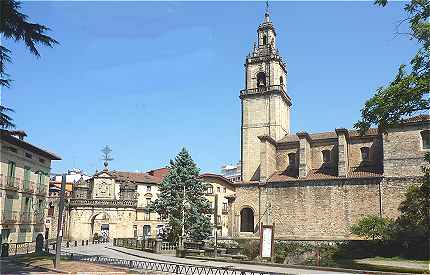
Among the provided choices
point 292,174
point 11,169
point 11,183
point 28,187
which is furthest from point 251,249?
point 11,169

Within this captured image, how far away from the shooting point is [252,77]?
47344mm

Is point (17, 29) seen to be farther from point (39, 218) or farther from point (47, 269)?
point (39, 218)

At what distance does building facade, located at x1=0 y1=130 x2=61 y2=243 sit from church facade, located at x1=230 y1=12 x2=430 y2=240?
1795 cm

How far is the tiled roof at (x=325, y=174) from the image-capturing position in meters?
36.7

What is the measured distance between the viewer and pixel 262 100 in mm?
45938

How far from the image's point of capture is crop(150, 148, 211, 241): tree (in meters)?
36.9

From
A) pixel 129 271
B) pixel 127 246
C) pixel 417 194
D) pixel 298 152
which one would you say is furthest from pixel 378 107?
pixel 127 246

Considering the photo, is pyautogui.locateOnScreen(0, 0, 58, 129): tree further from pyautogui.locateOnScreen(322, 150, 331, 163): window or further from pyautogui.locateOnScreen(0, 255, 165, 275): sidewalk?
pyautogui.locateOnScreen(322, 150, 331, 163): window

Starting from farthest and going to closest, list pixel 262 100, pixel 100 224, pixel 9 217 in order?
pixel 100 224, pixel 262 100, pixel 9 217

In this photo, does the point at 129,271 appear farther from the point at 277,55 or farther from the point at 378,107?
the point at 277,55

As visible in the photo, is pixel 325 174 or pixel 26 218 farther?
pixel 325 174

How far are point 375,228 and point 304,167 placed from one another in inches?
429

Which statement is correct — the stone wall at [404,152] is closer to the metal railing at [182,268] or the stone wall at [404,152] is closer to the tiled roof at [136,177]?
the metal railing at [182,268]

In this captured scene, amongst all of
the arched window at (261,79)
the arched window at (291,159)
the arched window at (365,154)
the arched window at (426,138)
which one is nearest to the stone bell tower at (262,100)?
the arched window at (261,79)
